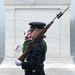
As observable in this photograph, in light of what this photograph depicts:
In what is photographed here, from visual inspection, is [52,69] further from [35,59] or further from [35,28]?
[35,59]

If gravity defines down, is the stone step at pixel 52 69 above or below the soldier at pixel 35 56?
below

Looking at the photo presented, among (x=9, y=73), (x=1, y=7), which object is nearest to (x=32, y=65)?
(x=9, y=73)

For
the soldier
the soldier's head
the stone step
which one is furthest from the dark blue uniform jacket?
the stone step

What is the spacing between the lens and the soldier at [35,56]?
6.88m

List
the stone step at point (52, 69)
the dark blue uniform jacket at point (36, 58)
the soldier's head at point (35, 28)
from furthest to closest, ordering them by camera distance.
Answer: the stone step at point (52, 69)
the soldier's head at point (35, 28)
the dark blue uniform jacket at point (36, 58)

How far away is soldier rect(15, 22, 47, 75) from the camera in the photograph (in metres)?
6.88

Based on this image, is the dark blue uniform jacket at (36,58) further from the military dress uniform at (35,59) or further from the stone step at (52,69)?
the stone step at (52,69)

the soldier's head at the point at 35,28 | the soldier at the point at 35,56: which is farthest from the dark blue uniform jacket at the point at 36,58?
the soldier's head at the point at 35,28

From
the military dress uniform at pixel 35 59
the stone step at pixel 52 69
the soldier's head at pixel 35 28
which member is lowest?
the stone step at pixel 52 69

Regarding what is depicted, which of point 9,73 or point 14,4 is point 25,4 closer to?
point 14,4

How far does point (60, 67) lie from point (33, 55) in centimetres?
662

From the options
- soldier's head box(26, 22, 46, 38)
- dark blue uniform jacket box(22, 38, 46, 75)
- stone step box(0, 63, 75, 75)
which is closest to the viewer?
dark blue uniform jacket box(22, 38, 46, 75)

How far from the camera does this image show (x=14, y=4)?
13578mm

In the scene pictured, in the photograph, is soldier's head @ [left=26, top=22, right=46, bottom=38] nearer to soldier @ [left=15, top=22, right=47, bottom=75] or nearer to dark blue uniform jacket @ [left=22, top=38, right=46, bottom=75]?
soldier @ [left=15, top=22, right=47, bottom=75]
